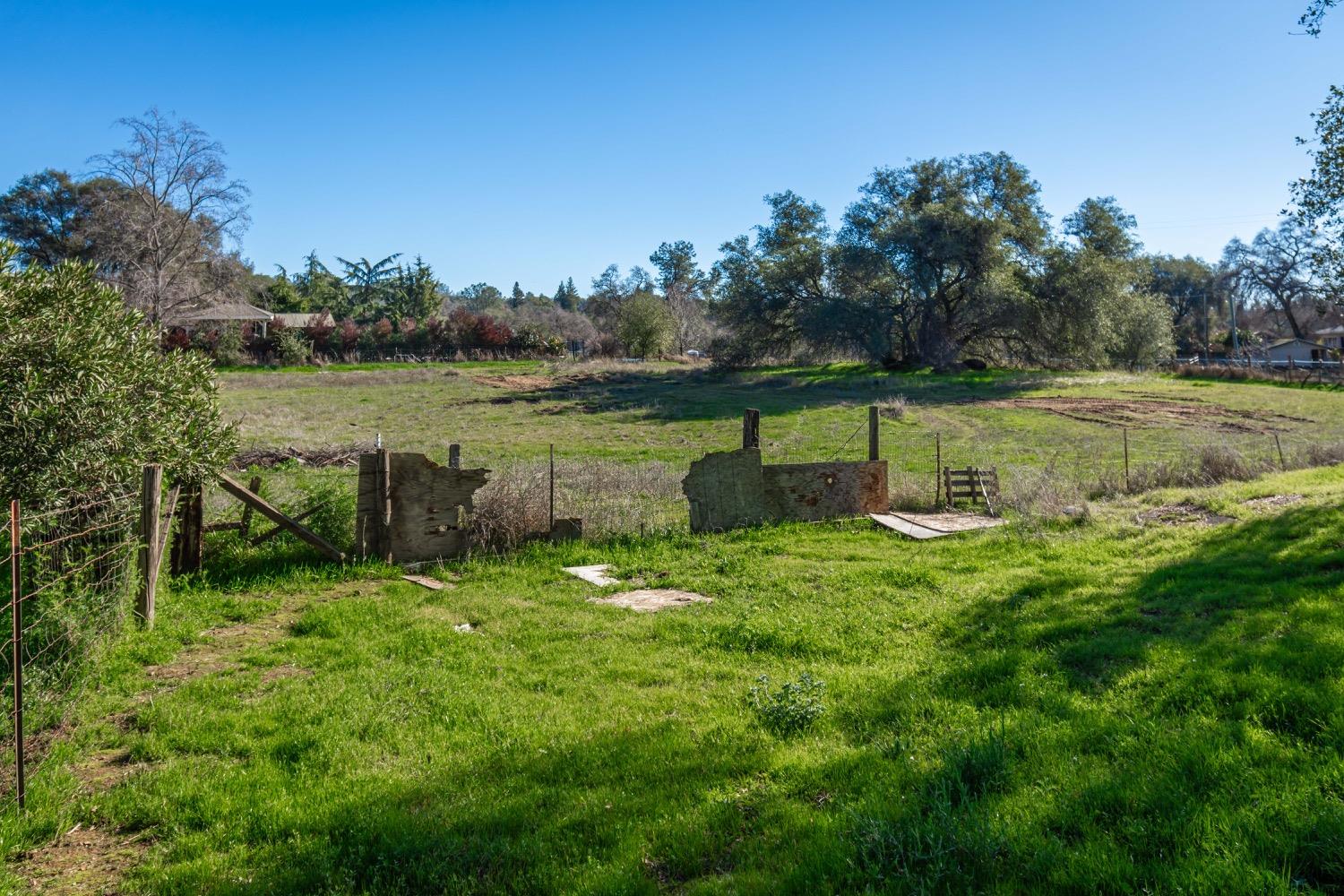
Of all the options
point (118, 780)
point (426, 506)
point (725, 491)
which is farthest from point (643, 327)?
point (118, 780)

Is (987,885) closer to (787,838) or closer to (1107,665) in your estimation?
(787,838)

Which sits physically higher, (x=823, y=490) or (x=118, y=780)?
(x=823, y=490)

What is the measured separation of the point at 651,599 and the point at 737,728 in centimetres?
397

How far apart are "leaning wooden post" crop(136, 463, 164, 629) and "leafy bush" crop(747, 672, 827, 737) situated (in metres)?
6.08

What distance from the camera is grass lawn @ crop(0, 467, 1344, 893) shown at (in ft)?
12.1

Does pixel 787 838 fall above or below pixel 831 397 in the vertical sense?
below

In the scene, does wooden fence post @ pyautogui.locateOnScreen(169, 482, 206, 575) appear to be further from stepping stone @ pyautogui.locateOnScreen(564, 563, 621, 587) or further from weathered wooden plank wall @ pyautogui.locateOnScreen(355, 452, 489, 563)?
stepping stone @ pyautogui.locateOnScreen(564, 563, 621, 587)

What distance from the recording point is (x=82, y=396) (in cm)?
823

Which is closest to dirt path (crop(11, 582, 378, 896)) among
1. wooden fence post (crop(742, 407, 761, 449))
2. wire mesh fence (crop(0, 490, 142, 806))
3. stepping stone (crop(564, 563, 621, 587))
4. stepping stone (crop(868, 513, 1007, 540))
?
wire mesh fence (crop(0, 490, 142, 806))

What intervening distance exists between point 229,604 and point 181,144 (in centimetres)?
4131

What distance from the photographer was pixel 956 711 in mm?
5375

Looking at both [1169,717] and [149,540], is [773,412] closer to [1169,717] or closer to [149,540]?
[149,540]

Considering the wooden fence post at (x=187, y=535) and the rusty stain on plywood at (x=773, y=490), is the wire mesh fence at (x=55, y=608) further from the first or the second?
the rusty stain on plywood at (x=773, y=490)

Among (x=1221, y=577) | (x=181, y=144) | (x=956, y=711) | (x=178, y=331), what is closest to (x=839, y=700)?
(x=956, y=711)
